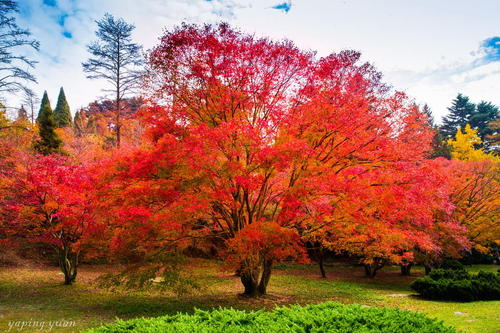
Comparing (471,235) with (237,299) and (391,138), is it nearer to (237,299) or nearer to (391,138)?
(391,138)

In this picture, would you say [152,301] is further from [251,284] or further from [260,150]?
[260,150]

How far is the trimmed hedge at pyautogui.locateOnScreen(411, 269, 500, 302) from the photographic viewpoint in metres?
11.2

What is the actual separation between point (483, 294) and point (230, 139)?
10.3 meters

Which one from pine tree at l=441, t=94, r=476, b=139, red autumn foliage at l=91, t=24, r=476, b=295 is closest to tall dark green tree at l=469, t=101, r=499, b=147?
pine tree at l=441, t=94, r=476, b=139

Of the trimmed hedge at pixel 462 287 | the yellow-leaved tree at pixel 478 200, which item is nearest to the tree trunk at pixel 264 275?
the trimmed hedge at pixel 462 287

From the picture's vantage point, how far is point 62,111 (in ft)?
133

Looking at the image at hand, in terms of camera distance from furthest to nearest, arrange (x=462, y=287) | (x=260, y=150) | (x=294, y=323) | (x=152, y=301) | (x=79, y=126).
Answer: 1. (x=79, y=126)
2. (x=462, y=287)
3. (x=152, y=301)
4. (x=260, y=150)
5. (x=294, y=323)

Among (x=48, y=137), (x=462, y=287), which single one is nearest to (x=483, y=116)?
(x=462, y=287)

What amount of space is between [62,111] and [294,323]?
44.0 meters

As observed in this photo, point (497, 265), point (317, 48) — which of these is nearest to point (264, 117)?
point (317, 48)

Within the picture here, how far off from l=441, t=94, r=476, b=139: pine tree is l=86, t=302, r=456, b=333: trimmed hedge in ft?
203

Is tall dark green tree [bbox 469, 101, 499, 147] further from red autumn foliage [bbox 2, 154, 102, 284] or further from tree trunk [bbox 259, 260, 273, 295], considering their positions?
red autumn foliage [bbox 2, 154, 102, 284]

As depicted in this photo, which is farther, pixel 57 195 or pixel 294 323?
pixel 57 195

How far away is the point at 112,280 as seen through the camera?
9.41 meters
